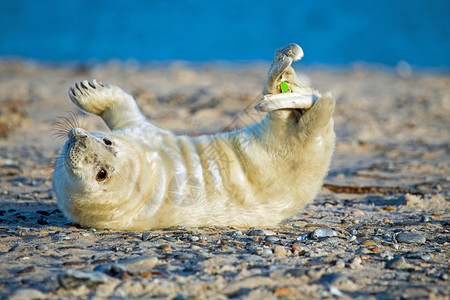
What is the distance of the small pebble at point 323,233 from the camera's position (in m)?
3.31

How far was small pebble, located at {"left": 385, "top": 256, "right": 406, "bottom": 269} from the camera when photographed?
106 inches

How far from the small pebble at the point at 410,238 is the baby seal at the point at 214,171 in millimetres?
648

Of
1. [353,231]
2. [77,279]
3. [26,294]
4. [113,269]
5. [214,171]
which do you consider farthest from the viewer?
[214,171]

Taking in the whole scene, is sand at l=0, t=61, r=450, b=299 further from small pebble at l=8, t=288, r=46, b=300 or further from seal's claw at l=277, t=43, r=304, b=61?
seal's claw at l=277, t=43, r=304, b=61

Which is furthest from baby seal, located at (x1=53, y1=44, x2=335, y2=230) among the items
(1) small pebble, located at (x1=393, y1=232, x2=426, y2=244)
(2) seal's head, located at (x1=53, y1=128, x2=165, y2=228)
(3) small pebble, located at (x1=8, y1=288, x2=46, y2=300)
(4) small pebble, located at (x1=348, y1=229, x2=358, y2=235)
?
(3) small pebble, located at (x1=8, y1=288, x2=46, y2=300)

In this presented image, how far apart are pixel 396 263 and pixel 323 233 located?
2.24 ft

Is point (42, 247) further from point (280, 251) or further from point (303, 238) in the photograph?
point (303, 238)

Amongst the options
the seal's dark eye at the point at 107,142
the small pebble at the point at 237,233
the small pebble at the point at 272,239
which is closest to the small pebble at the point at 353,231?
the small pebble at the point at 272,239

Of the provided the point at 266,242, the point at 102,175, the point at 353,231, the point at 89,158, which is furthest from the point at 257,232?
the point at 89,158

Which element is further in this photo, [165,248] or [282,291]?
[165,248]

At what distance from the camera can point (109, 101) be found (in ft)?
13.7

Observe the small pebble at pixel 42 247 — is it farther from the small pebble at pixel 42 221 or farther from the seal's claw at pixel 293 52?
the seal's claw at pixel 293 52

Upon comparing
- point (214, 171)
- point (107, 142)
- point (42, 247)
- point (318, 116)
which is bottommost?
point (42, 247)

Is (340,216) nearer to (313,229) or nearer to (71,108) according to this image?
(313,229)
